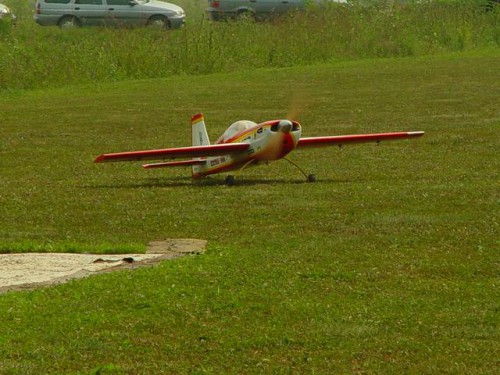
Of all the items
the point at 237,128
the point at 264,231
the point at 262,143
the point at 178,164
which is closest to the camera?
the point at 264,231

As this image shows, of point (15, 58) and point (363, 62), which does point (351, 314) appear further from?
point (363, 62)

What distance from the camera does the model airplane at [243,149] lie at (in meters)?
16.2

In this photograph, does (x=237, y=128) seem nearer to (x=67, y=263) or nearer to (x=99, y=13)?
(x=67, y=263)

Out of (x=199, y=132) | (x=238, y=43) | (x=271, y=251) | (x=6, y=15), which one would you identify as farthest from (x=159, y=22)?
(x=271, y=251)

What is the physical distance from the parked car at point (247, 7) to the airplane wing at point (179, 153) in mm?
32628

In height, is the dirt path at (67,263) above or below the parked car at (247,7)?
above

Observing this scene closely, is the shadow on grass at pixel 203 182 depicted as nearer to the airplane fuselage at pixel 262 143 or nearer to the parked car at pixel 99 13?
the airplane fuselage at pixel 262 143

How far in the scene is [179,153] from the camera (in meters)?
16.2

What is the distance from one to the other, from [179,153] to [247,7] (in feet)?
110

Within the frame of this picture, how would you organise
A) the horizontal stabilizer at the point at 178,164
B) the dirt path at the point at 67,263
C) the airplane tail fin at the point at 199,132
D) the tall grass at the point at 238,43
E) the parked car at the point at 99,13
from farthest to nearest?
1. the parked car at the point at 99,13
2. the tall grass at the point at 238,43
3. the airplane tail fin at the point at 199,132
4. the horizontal stabilizer at the point at 178,164
5. the dirt path at the point at 67,263

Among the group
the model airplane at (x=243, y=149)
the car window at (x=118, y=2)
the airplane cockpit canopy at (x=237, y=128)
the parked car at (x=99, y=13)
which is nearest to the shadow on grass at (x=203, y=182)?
the model airplane at (x=243, y=149)

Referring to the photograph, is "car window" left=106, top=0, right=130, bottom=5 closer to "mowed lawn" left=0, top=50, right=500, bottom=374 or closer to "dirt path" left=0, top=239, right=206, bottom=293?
"mowed lawn" left=0, top=50, right=500, bottom=374

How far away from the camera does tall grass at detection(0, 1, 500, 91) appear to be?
35000mm

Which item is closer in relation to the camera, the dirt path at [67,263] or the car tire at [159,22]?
the dirt path at [67,263]
